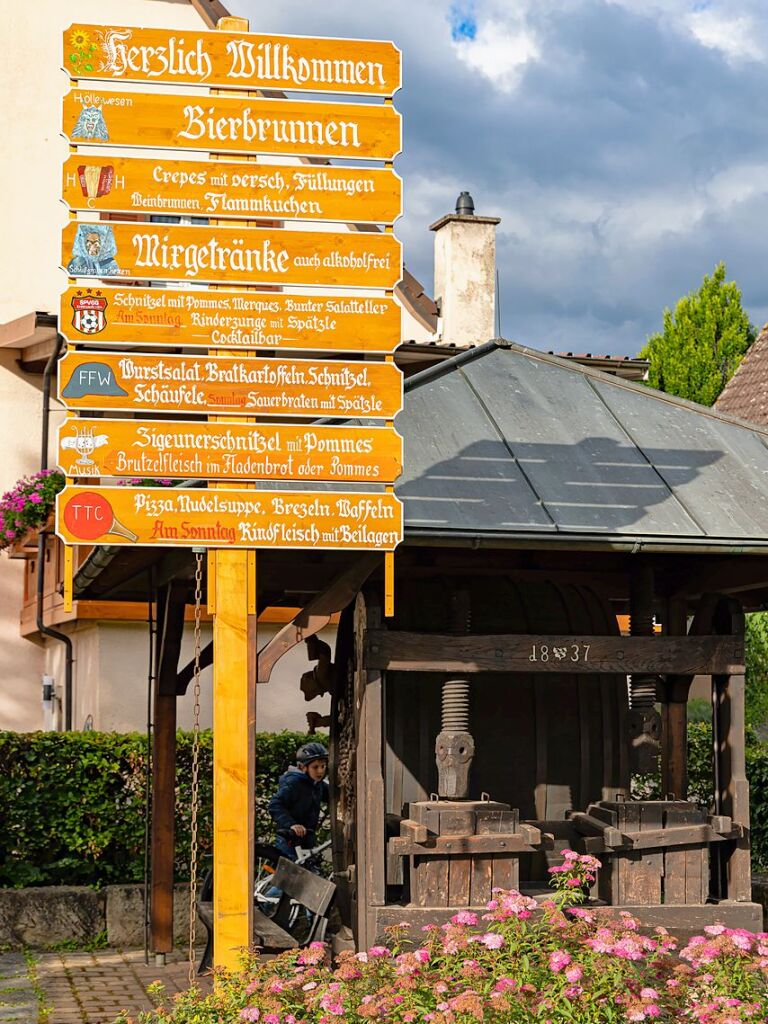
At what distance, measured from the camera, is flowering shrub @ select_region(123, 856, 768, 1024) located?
19.4ft

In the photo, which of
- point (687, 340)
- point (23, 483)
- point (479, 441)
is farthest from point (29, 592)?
point (687, 340)

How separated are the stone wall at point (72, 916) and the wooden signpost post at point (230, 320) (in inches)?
212

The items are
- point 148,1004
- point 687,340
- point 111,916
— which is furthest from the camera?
point 687,340

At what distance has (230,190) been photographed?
7.68 metres

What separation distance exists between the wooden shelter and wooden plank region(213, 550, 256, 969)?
0.95 m

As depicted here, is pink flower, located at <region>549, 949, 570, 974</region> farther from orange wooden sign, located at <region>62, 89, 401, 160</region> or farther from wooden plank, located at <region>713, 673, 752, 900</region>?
orange wooden sign, located at <region>62, 89, 401, 160</region>

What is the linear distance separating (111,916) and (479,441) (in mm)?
5732

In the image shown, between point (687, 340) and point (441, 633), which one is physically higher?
point (687, 340)

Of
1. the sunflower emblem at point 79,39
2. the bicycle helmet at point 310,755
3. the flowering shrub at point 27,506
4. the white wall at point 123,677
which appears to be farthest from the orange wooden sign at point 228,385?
the flowering shrub at point 27,506

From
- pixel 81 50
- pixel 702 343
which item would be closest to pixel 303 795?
pixel 81 50

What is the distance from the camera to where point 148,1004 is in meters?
9.80

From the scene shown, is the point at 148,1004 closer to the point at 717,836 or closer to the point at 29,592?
the point at 717,836

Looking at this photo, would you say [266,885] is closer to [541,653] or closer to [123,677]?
[541,653]

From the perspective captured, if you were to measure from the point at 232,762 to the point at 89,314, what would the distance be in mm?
2289
